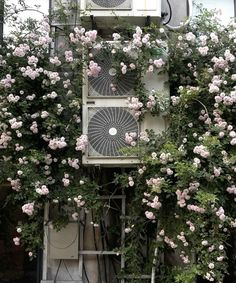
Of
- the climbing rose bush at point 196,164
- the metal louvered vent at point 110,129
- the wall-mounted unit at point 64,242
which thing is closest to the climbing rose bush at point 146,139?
the climbing rose bush at point 196,164

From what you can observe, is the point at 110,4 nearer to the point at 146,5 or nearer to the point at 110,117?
the point at 146,5

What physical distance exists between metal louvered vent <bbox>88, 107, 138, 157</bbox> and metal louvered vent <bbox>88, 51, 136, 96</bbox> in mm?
205

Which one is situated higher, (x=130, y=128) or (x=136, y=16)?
(x=136, y=16)

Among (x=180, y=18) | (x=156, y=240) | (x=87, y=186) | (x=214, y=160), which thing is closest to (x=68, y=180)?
(x=87, y=186)

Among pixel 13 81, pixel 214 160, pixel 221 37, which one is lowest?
pixel 214 160

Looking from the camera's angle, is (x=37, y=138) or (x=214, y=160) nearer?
(x=214, y=160)

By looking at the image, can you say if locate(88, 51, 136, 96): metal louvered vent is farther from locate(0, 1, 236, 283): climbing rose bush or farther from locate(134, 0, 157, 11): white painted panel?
locate(134, 0, 157, 11): white painted panel

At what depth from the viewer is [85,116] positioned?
5984mm

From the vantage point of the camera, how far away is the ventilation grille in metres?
6.19

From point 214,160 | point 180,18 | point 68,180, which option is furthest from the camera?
point 180,18

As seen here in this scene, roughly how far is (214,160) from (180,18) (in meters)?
2.39

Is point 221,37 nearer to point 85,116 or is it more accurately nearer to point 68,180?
point 85,116

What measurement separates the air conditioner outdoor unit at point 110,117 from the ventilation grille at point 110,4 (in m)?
0.61

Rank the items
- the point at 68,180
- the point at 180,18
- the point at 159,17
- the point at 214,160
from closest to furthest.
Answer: the point at 214,160, the point at 68,180, the point at 159,17, the point at 180,18
